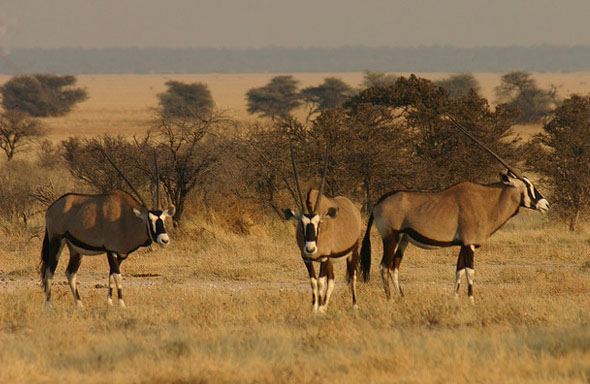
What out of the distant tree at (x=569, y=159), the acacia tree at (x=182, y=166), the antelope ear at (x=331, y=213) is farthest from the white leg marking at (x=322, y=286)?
the distant tree at (x=569, y=159)

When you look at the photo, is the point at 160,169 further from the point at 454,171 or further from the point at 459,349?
the point at 459,349

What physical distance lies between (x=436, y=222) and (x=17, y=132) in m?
30.4

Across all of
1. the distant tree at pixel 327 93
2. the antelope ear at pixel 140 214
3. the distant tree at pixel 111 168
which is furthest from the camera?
the distant tree at pixel 327 93

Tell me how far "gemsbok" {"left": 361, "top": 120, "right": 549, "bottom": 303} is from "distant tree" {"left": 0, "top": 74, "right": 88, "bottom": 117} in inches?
2287

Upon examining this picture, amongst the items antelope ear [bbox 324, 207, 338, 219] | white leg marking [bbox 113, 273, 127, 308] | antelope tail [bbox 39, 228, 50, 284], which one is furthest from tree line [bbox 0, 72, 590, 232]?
antelope ear [bbox 324, 207, 338, 219]

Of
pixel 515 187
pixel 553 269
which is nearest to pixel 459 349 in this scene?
pixel 515 187

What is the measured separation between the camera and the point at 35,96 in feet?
239

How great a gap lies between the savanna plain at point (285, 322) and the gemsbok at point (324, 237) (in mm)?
289

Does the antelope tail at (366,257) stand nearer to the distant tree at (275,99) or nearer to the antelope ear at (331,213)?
the antelope ear at (331,213)

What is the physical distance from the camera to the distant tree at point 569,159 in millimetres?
23516

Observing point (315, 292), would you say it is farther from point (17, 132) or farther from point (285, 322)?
point (17, 132)

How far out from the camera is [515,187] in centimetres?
1472

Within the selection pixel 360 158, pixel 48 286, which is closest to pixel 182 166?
pixel 360 158

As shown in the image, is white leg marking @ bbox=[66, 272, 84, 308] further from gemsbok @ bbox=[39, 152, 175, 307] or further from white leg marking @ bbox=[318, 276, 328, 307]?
white leg marking @ bbox=[318, 276, 328, 307]
